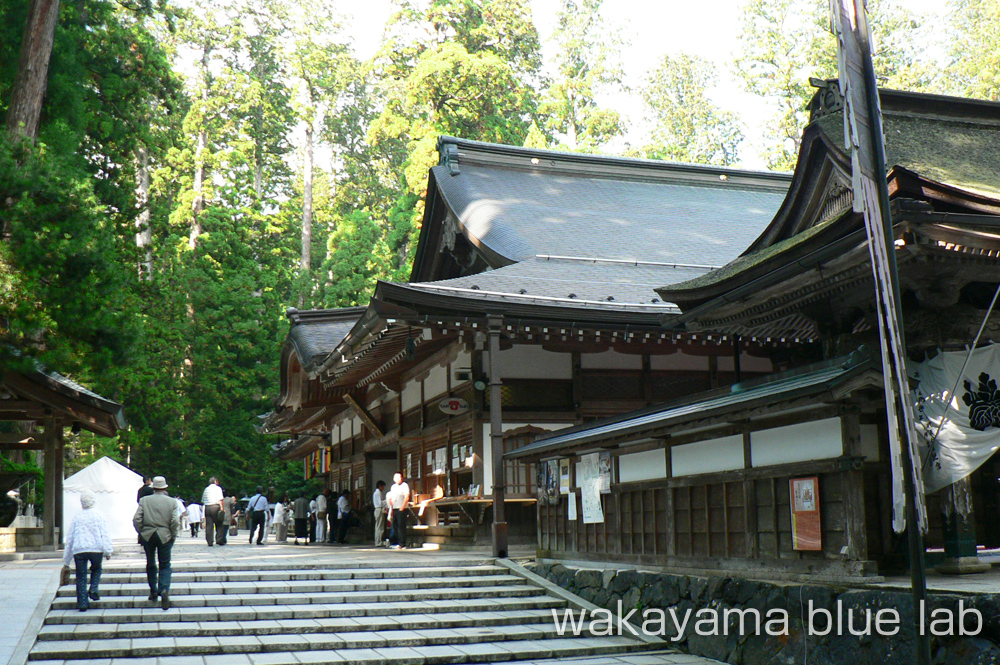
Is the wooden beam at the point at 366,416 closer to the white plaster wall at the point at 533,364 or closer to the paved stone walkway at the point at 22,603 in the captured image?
the white plaster wall at the point at 533,364

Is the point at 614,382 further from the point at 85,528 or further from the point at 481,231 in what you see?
the point at 85,528

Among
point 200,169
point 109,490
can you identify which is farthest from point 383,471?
point 200,169

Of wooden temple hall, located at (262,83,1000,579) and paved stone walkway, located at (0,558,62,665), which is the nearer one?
wooden temple hall, located at (262,83,1000,579)

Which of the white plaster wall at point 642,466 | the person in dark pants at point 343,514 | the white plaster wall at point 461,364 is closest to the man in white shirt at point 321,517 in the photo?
the person in dark pants at point 343,514

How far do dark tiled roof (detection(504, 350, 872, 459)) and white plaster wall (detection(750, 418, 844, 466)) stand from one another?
41cm

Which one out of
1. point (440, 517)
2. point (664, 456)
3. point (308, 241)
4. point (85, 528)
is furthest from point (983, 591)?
point (308, 241)

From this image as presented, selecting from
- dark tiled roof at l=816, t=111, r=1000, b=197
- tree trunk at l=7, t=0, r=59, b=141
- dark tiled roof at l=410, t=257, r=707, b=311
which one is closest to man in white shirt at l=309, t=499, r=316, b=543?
dark tiled roof at l=410, t=257, r=707, b=311

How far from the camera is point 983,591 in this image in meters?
6.59

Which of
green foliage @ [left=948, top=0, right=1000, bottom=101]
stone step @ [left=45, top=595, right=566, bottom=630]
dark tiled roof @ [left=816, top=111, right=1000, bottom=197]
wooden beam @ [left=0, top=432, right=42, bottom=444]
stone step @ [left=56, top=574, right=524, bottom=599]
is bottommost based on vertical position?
stone step @ [left=45, top=595, right=566, bottom=630]

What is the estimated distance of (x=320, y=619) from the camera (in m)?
10.8

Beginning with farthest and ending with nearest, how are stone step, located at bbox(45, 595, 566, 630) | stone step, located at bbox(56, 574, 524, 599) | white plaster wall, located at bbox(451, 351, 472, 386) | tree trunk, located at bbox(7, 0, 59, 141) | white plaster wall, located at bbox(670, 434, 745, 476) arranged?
tree trunk, located at bbox(7, 0, 59, 141) < white plaster wall, located at bbox(451, 351, 472, 386) < stone step, located at bbox(56, 574, 524, 599) < stone step, located at bbox(45, 595, 566, 630) < white plaster wall, located at bbox(670, 434, 745, 476)

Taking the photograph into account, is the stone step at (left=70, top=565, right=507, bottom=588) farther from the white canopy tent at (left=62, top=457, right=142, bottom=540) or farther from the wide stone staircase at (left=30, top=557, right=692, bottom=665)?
the white canopy tent at (left=62, top=457, right=142, bottom=540)

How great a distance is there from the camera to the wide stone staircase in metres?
9.50

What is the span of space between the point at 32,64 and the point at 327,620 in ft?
40.1
